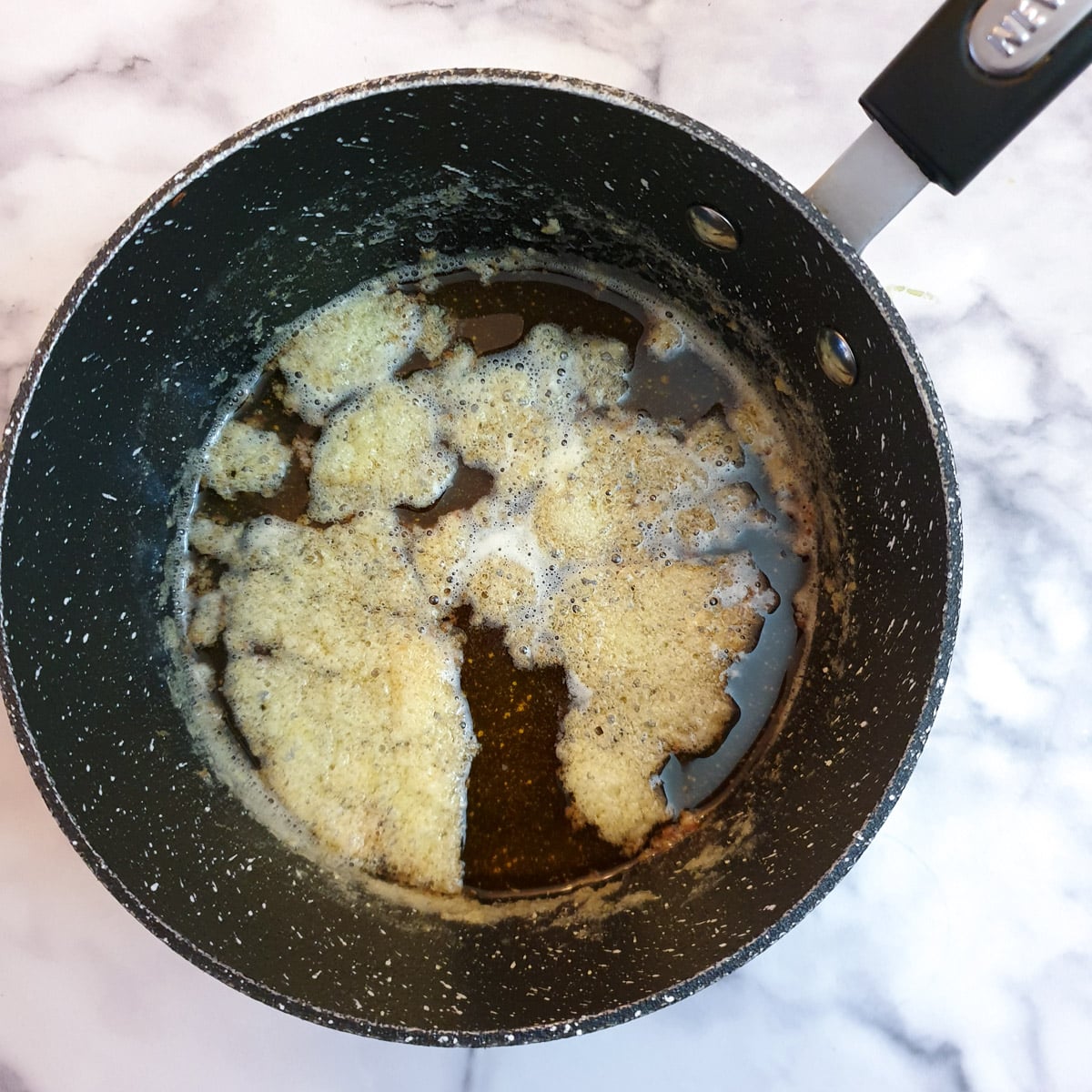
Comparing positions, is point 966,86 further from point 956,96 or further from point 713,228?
point 713,228

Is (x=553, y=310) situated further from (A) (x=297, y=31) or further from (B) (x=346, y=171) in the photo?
(A) (x=297, y=31)

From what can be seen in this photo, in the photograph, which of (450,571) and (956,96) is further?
(450,571)

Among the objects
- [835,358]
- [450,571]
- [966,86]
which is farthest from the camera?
[450,571]

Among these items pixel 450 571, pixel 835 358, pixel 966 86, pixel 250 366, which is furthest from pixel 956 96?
pixel 250 366

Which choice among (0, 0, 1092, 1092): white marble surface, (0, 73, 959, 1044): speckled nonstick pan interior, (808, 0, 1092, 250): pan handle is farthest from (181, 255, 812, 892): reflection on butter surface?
(808, 0, 1092, 250): pan handle

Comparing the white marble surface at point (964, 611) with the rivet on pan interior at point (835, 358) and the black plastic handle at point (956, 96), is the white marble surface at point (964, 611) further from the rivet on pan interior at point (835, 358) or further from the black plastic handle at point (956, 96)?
the black plastic handle at point (956, 96)

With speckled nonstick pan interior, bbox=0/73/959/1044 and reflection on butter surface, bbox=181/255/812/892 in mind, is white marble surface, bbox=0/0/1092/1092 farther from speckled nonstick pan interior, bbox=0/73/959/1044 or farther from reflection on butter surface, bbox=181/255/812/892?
reflection on butter surface, bbox=181/255/812/892
